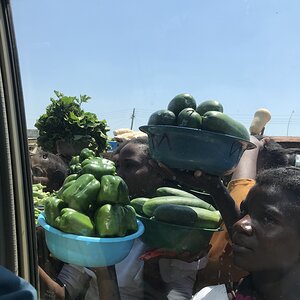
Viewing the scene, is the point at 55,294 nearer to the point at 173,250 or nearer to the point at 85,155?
the point at 173,250

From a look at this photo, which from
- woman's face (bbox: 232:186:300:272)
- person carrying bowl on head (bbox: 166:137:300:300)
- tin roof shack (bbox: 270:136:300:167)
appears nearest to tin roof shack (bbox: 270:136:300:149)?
tin roof shack (bbox: 270:136:300:167)

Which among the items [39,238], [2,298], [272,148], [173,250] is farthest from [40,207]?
[272,148]

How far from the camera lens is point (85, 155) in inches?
95.7

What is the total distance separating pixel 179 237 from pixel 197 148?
395mm

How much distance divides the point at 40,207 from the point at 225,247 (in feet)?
2.98

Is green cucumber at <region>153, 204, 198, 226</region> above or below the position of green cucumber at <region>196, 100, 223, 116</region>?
below

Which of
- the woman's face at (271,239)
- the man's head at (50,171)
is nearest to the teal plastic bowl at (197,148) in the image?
the woman's face at (271,239)

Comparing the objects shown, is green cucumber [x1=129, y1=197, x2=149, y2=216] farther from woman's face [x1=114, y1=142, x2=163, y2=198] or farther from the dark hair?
the dark hair

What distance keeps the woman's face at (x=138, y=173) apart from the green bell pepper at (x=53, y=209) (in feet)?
1.80

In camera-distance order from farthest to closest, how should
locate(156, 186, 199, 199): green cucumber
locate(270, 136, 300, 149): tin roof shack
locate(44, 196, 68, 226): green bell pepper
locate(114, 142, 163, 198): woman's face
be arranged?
1. locate(270, 136, 300, 149): tin roof shack
2. locate(114, 142, 163, 198): woman's face
3. locate(156, 186, 199, 199): green cucumber
4. locate(44, 196, 68, 226): green bell pepper

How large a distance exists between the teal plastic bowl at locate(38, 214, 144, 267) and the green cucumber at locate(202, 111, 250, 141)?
56 centimetres

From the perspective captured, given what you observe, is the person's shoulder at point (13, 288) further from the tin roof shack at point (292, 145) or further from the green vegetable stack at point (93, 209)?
the tin roof shack at point (292, 145)

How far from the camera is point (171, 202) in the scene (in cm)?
176

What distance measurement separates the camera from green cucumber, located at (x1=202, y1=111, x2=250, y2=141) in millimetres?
1611
